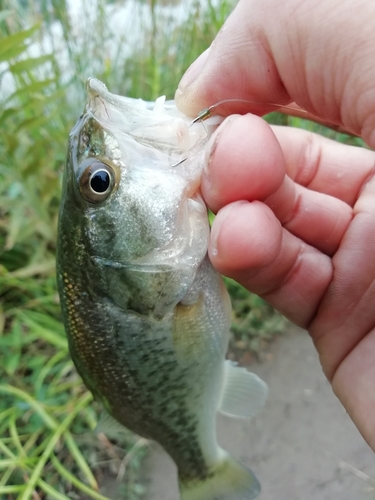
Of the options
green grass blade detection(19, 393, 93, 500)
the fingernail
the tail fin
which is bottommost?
green grass blade detection(19, 393, 93, 500)

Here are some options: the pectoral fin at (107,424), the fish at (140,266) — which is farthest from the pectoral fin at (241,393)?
the pectoral fin at (107,424)

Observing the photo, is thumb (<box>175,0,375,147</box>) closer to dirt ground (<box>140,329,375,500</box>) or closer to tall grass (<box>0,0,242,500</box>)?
Result: tall grass (<box>0,0,242,500</box>)

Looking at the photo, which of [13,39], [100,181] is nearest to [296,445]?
[100,181]

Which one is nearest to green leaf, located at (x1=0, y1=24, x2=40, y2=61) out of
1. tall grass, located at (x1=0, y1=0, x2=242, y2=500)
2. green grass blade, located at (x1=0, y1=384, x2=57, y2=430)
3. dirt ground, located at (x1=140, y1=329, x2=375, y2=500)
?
tall grass, located at (x1=0, y1=0, x2=242, y2=500)

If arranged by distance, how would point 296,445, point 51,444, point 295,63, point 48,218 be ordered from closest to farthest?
point 295,63 < point 51,444 < point 296,445 < point 48,218

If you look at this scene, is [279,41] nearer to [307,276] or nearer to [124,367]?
[307,276]

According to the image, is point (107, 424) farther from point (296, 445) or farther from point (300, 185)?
point (296, 445)

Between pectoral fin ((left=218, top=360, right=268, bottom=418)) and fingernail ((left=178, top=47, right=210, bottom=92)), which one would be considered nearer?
fingernail ((left=178, top=47, right=210, bottom=92))

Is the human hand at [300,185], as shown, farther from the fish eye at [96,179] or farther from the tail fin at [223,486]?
the tail fin at [223,486]
